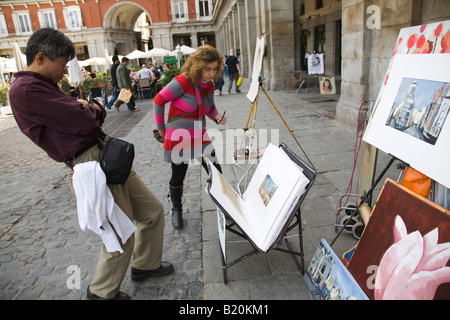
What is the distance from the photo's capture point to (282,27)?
1202 centimetres

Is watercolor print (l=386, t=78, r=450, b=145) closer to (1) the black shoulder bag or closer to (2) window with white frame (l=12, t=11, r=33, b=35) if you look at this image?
(1) the black shoulder bag

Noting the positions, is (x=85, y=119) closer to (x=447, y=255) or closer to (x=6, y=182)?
(x=447, y=255)

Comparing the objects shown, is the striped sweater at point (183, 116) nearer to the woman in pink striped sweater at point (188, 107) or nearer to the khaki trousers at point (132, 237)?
the woman in pink striped sweater at point (188, 107)

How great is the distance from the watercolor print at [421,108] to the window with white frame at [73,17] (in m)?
48.5

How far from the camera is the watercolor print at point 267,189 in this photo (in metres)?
2.30

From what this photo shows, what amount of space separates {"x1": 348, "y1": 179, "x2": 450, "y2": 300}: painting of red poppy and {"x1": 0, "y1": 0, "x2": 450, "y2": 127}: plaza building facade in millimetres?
3661

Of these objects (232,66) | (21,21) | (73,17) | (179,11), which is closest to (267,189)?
(232,66)

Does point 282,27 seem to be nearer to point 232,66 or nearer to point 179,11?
point 232,66

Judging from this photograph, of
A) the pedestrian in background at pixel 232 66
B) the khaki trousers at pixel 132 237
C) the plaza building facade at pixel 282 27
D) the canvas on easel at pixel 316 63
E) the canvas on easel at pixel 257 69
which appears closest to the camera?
the khaki trousers at pixel 132 237

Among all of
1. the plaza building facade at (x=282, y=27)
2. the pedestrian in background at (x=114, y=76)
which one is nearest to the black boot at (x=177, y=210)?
the plaza building facade at (x=282, y=27)

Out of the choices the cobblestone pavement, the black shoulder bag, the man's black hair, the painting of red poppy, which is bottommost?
the cobblestone pavement

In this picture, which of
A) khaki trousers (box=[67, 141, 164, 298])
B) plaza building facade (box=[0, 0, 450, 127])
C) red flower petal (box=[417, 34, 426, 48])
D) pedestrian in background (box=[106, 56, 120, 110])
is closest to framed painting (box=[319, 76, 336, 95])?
plaza building facade (box=[0, 0, 450, 127])

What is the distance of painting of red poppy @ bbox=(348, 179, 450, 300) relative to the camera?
5.05ft
